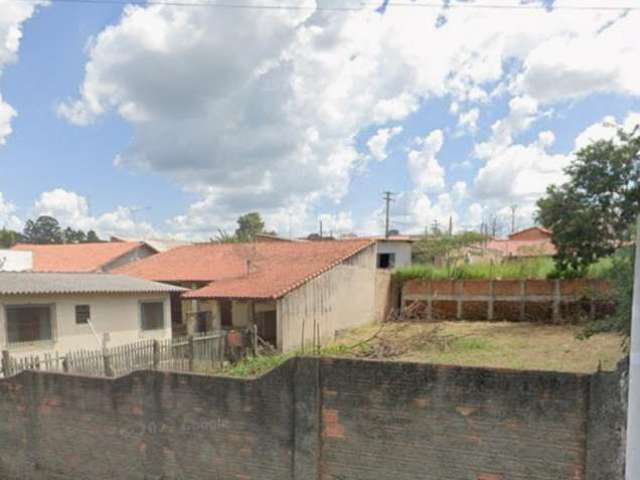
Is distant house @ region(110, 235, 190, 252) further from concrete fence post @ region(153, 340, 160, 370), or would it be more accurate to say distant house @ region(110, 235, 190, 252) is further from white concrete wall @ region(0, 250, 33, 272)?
concrete fence post @ region(153, 340, 160, 370)

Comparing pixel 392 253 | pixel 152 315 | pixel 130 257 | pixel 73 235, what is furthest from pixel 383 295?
pixel 73 235

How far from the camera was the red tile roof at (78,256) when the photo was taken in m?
25.9

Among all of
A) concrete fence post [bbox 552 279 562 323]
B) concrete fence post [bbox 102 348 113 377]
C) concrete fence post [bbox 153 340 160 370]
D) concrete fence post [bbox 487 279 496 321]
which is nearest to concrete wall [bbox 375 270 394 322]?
concrete fence post [bbox 487 279 496 321]

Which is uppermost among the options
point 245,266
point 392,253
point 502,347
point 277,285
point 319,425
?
point 392,253

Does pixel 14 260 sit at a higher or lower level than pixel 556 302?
higher

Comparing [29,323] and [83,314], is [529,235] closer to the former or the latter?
[83,314]

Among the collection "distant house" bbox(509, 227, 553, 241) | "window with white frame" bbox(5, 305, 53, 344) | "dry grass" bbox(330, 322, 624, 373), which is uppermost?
"distant house" bbox(509, 227, 553, 241)

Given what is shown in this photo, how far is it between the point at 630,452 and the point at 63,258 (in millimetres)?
30167

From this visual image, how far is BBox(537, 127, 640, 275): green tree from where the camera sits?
17734 millimetres

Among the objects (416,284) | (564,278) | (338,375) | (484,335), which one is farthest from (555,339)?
(338,375)

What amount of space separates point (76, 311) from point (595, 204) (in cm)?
1910

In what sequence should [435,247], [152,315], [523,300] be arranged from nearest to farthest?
[152,315], [523,300], [435,247]

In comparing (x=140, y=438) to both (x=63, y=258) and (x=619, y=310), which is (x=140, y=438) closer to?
(x=619, y=310)

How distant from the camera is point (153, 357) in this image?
10477mm
